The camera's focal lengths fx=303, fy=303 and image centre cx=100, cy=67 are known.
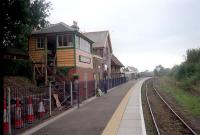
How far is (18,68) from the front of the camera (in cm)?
2047

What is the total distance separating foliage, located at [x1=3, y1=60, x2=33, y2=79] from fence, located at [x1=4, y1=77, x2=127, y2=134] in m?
3.16

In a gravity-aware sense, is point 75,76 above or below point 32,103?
above

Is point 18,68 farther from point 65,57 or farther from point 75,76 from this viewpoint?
point 65,57

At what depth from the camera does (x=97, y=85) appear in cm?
2830

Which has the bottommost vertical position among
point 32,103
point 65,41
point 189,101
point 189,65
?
point 189,101

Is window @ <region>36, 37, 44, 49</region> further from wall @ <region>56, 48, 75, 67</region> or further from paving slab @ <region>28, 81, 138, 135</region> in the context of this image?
paving slab @ <region>28, 81, 138, 135</region>

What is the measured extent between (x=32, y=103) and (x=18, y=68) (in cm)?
743

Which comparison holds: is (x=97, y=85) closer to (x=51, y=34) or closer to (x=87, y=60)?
(x=87, y=60)

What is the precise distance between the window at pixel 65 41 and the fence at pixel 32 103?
16.1 ft

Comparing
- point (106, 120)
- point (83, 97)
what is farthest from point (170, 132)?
point (83, 97)

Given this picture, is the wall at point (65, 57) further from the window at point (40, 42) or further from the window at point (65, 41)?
the window at point (40, 42)

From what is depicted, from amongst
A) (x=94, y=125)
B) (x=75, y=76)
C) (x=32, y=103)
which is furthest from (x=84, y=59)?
(x=94, y=125)

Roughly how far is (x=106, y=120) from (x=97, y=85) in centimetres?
1480

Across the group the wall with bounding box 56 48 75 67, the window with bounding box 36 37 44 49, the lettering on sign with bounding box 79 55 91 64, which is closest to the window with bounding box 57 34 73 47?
the wall with bounding box 56 48 75 67
